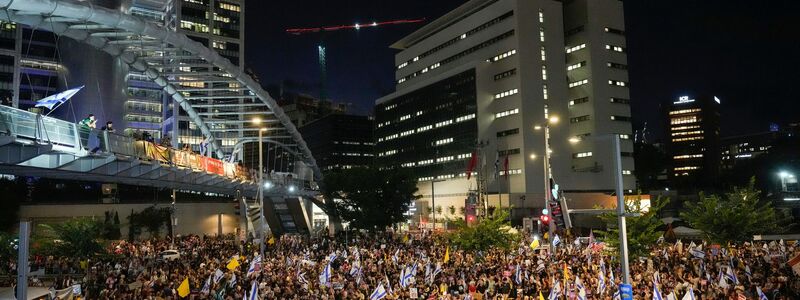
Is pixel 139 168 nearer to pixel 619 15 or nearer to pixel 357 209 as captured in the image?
pixel 357 209

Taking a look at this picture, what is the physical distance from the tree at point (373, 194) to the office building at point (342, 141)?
296ft

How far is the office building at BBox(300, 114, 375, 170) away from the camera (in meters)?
158

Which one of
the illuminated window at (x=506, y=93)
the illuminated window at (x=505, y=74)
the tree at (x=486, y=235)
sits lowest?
the tree at (x=486, y=235)

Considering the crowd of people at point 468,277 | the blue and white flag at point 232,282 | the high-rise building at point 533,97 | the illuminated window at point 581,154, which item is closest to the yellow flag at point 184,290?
the crowd of people at point 468,277

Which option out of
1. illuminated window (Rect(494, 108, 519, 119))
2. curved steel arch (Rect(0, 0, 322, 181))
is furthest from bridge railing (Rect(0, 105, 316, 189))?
illuminated window (Rect(494, 108, 519, 119))

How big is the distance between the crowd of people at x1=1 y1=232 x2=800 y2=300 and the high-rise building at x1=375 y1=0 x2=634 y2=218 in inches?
2423

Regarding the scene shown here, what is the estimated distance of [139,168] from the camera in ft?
88.6

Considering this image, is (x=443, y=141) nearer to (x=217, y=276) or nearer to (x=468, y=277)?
(x=468, y=277)

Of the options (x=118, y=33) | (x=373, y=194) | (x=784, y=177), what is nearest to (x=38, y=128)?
(x=118, y=33)

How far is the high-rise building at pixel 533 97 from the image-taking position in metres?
92.8

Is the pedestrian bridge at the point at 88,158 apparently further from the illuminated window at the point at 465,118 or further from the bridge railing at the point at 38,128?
the illuminated window at the point at 465,118

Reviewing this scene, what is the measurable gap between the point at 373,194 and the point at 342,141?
96.3 m

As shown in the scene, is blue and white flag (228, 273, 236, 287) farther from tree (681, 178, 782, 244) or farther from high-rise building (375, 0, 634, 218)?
high-rise building (375, 0, 634, 218)

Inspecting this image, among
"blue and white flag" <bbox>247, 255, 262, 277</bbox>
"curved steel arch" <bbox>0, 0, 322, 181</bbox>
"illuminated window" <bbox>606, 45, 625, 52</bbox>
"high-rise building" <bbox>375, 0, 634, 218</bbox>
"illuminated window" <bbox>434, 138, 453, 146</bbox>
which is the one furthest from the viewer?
"illuminated window" <bbox>434, 138, 453, 146</bbox>
